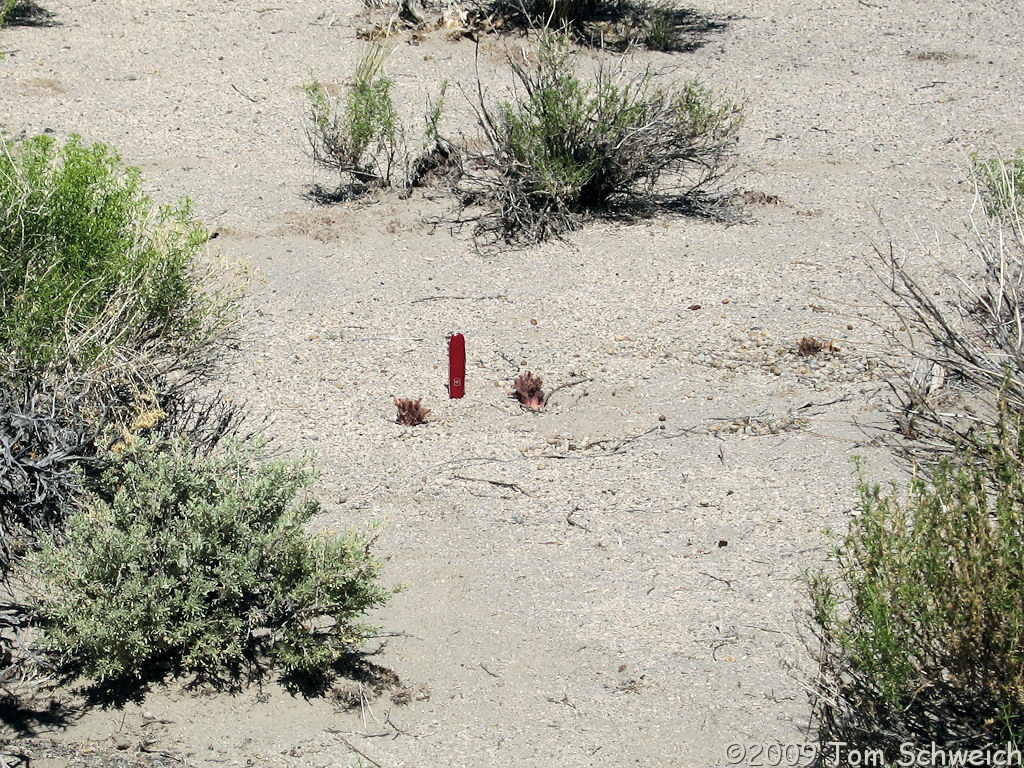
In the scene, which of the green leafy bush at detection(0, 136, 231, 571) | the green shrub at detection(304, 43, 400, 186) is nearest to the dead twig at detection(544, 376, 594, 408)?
the green leafy bush at detection(0, 136, 231, 571)

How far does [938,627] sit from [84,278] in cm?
359

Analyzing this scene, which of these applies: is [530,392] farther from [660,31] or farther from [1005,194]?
[660,31]

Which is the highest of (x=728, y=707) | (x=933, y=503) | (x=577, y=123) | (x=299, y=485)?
(x=577, y=123)

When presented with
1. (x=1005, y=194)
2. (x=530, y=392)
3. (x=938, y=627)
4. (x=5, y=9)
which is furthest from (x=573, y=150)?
(x=5, y=9)

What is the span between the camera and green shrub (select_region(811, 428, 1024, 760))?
9.50 ft

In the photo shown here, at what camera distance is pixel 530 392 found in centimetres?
588

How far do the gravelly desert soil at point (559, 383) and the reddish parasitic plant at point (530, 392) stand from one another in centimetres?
9

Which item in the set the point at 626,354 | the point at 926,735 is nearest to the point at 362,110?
the point at 626,354

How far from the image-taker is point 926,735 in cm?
315

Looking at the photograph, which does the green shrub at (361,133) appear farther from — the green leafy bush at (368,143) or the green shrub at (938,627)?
the green shrub at (938,627)

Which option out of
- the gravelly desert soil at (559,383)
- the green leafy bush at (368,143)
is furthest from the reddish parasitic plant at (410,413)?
the green leafy bush at (368,143)

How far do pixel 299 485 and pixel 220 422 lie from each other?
1613 mm

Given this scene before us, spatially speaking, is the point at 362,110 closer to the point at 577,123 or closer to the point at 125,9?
the point at 577,123

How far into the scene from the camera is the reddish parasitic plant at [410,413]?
568 cm
